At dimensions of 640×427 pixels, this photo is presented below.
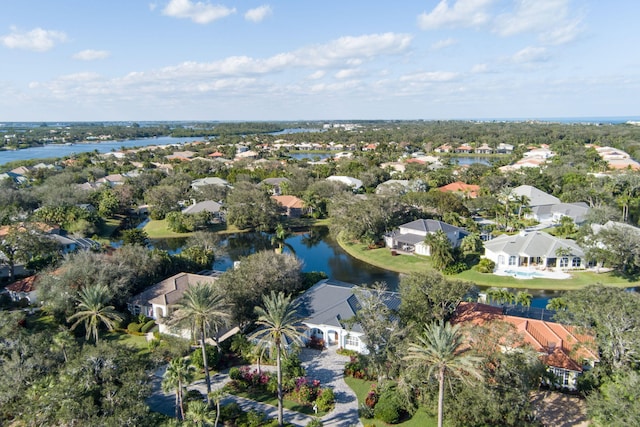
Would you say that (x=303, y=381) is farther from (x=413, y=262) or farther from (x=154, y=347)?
(x=413, y=262)

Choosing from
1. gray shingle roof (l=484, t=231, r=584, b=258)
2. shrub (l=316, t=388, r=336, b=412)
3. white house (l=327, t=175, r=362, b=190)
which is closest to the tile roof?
shrub (l=316, t=388, r=336, b=412)

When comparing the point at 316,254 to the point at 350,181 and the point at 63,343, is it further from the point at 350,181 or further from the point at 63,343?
the point at 350,181

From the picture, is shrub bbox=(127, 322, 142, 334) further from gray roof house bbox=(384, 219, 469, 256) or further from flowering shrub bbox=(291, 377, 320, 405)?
gray roof house bbox=(384, 219, 469, 256)

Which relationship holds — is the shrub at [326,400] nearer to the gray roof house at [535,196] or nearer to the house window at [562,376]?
the house window at [562,376]

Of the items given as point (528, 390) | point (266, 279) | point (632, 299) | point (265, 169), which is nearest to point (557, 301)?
point (632, 299)

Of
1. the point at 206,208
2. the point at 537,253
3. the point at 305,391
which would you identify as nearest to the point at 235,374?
the point at 305,391

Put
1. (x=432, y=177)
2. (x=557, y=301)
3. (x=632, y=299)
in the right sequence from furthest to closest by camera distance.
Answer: (x=432, y=177)
(x=557, y=301)
(x=632, y=299)

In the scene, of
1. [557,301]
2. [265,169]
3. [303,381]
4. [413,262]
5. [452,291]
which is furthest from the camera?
[265,169]

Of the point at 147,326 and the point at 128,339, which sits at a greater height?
the point at 147,326
